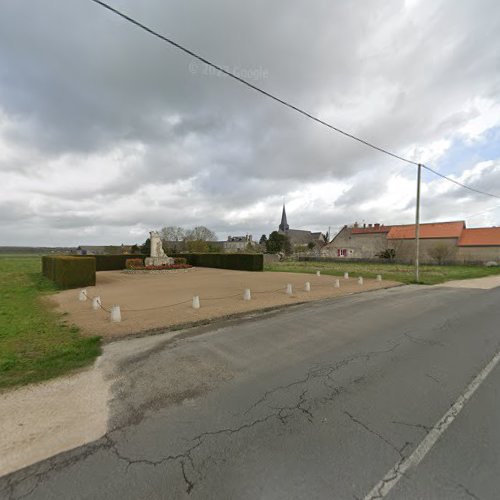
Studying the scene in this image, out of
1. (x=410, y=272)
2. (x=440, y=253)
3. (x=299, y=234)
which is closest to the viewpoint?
(x=410, y=272)

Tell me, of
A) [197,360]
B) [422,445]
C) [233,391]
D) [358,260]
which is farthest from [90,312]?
[358,260]

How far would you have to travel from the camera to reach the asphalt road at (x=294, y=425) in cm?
216

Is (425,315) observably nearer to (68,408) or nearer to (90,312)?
(68,408)

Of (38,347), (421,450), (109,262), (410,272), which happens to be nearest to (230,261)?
(109,262)

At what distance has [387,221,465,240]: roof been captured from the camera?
45094mm

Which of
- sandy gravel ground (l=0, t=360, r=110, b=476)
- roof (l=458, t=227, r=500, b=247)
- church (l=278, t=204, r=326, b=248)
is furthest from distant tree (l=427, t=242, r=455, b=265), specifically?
church (l=278, t=204, r=326, b=248)

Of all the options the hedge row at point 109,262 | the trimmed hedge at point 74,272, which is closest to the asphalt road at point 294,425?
the trimmed hedge at point 74,272

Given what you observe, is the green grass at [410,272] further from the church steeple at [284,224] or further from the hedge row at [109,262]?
the church steeple at [284,224]

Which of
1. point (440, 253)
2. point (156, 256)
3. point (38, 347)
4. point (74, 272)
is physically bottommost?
point (38, 347)

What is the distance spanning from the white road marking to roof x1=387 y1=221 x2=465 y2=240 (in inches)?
1993

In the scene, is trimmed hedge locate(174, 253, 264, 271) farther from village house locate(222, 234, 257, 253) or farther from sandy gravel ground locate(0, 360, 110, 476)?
village house locate(222, 234, 257, 253)

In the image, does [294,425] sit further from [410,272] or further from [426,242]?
[426,242]

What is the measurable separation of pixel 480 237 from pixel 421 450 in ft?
169

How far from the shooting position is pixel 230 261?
94.0 feet
